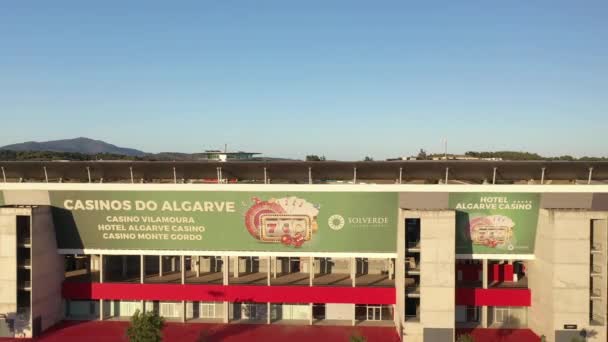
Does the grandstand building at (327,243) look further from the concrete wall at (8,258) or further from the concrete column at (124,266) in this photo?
the concrete column at (124,266)

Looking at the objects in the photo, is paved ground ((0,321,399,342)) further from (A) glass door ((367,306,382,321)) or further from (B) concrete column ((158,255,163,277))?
(B) concrete column ((158,255,163,277))

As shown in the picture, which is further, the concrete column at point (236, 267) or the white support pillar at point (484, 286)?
the concrete column at point (236, 267)

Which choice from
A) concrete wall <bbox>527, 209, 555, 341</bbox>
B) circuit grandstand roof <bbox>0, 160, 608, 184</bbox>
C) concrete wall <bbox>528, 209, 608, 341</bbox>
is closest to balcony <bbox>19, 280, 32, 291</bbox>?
circuit grandstand roof <bbox>0, 160, 608, 184</bbox>

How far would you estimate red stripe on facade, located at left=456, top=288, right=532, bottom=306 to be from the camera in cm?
4288

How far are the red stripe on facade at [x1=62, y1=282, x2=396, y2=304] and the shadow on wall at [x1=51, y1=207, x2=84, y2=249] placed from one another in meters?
4.20

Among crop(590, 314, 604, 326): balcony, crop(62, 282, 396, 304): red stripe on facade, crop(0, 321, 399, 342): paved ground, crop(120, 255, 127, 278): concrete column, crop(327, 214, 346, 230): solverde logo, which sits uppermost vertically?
crop(327, 214, 346, 230): solverde logo

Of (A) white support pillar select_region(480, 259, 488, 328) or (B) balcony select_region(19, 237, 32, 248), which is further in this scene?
(A) white support pillar select_region(480, 259, 488, 328)

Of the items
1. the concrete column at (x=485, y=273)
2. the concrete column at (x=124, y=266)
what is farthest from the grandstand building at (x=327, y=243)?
the concrete column at (x=124, y=266)

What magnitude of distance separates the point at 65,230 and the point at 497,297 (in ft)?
149

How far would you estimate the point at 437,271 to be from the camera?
3938 centimetres

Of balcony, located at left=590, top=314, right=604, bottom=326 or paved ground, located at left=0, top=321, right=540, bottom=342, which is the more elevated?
balcony, located at left=590, top=314, right=604, bottom=326

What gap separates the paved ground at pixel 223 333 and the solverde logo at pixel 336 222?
10.5m

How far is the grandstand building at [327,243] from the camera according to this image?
129ft

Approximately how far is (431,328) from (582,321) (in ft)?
44.9
